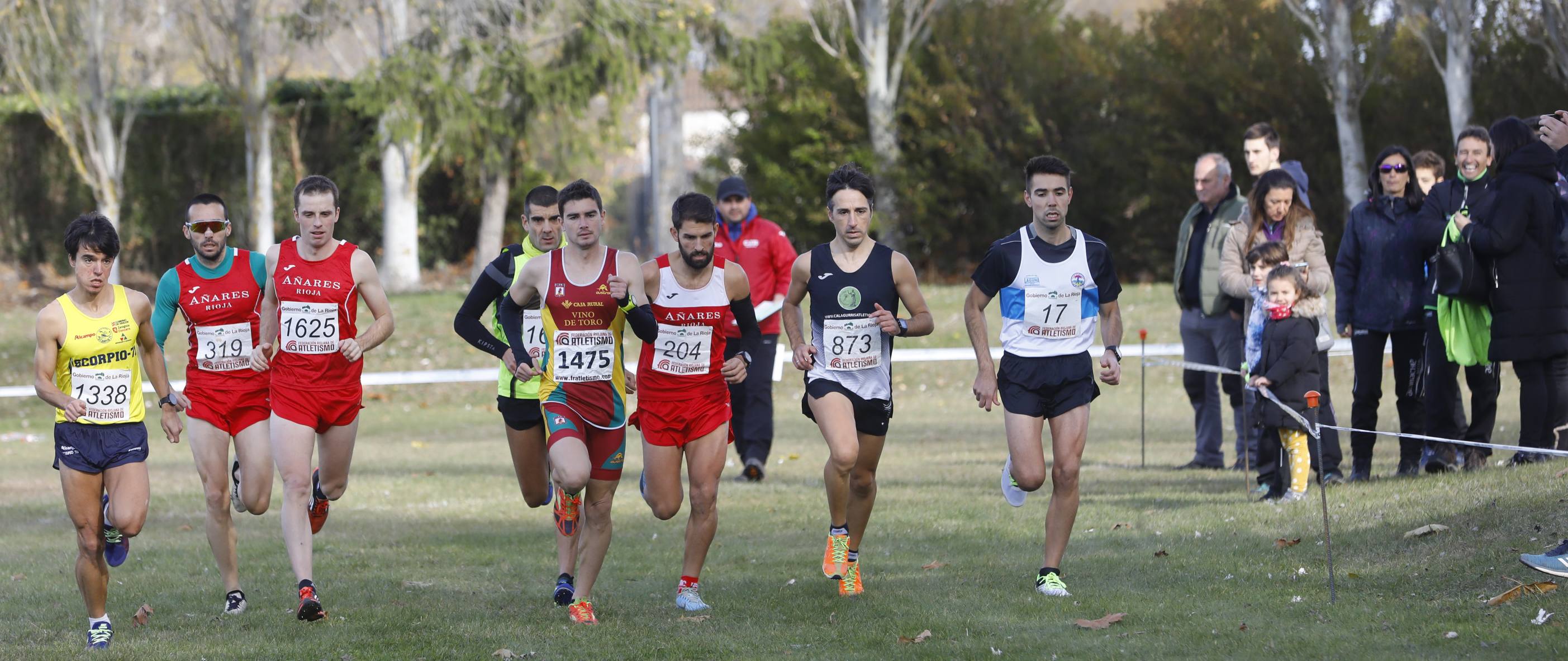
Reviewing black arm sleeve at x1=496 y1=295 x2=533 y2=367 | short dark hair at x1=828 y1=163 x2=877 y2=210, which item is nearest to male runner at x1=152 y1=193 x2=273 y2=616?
black arm sleeve at x1=496 y1=295 x2=533 y2=367

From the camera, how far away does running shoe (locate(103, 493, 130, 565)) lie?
261 inches

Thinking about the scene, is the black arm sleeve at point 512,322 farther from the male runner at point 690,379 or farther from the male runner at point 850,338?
the male runner at point 850,338

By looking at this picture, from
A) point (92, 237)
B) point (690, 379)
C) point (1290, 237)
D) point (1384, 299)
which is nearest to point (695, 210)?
point (690, 379)

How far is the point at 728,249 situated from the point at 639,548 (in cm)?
308

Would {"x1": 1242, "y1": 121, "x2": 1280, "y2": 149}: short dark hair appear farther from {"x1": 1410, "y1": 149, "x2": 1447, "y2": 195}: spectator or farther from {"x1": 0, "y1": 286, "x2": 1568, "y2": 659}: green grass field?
{"x1": 0, "y1": 286, "x2": 1568, "y2": 659}: green grass field

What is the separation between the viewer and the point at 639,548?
902cm

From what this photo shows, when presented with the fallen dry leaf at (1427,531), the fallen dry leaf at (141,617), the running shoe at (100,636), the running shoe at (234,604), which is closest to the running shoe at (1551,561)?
the fallen dry leaf at (1427,531)

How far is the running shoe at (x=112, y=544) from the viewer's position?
6621mm

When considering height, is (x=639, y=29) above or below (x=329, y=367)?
above

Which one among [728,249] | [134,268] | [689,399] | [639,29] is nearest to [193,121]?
[134,268]

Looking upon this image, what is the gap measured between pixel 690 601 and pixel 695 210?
5.84 feet

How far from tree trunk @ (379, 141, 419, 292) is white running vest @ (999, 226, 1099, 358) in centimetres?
2179

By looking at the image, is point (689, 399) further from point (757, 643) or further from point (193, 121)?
point (193, 121)

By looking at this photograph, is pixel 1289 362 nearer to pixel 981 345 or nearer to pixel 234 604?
pixel 981 345
